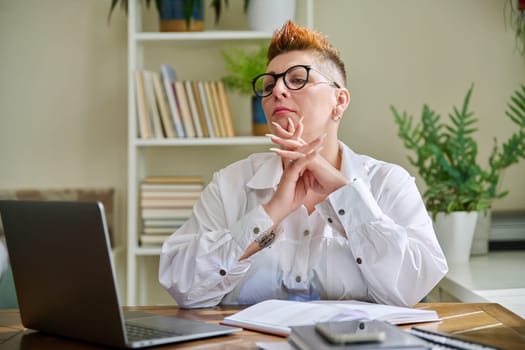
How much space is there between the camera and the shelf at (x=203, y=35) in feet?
10.2

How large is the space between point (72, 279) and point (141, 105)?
1.86 metres

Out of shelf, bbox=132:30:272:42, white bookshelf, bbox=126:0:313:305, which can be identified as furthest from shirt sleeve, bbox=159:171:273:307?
shelf, bbox=132:30:272:42

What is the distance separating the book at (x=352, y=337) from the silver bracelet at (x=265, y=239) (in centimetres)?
58

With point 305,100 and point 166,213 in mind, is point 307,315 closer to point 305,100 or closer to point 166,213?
point 305,100

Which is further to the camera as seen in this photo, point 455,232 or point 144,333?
point 455,232

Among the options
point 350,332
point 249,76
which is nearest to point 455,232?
point 249,76

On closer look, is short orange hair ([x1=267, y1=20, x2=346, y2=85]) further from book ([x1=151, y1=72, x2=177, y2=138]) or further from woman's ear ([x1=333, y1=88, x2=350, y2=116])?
book ([x1=151, y1=72, x2=177, y2=138])

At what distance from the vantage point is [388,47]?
338 centimetres

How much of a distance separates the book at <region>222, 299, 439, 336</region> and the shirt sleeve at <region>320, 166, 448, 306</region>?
253 mm

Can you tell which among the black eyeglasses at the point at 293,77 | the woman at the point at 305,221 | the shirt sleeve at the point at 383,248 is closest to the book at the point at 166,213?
the woman at the point at 305,221

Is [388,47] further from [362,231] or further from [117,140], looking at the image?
[362,231]

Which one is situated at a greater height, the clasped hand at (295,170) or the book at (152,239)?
the clasped hand at (295,170)

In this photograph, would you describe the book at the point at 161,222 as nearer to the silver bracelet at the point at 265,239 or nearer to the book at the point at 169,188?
the book at the point at 169,188

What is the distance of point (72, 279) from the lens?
135 cm
